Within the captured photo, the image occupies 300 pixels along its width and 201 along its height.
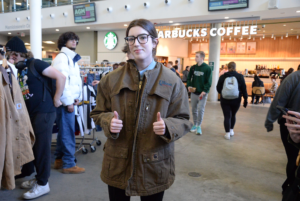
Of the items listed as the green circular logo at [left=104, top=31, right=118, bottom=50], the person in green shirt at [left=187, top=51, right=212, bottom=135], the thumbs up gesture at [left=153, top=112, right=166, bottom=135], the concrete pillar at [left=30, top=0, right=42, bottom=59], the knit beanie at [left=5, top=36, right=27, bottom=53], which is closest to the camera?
the thumbs up gesture at [left=153, top=112, right=166, bottom=135]

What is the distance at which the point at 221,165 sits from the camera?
379cm

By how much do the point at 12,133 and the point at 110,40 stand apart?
1173 centimetres

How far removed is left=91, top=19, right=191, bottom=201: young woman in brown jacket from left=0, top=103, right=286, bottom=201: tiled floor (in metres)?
1.43

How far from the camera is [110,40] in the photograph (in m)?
13.3

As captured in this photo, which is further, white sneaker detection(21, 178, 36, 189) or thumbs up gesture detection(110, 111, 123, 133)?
white sneaker detection(21, 178, 36, 189)

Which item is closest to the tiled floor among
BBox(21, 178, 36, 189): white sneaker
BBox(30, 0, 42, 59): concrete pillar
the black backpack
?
BBox(21, 178, 36, 189): white sneaker

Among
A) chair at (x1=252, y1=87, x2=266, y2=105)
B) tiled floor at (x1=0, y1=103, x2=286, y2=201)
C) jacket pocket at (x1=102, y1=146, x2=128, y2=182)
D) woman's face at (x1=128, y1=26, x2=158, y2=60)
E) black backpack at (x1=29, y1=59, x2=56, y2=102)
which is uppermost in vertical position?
woman's face at (x1=128, y1=26, x2=158, y2=60)

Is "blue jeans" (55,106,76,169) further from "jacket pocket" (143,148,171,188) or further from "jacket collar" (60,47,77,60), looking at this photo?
"jacket pocket" (143,148,171,188)

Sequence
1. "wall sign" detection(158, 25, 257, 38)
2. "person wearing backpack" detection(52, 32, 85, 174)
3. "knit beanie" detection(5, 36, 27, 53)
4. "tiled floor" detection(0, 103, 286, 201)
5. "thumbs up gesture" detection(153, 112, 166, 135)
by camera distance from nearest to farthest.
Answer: "thumbs up gesture" detection(153, 112, 166, 135)
"knit beanie" detection(5, 36, 27, 53)
"tiled floor" detection(0, 103, 286, 201)
"person wearing backpack" detection(52, 32, 85, 174)
"wall sign" detection(158, 25, 257, 38)

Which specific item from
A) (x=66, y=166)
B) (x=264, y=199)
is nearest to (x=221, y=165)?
(x=264, y=199)

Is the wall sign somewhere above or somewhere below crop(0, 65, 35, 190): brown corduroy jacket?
above

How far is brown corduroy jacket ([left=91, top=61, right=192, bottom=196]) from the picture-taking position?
1.42 metres

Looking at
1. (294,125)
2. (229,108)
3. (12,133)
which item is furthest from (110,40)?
(294,125)

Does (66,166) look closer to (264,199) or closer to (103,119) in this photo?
(103,119)
